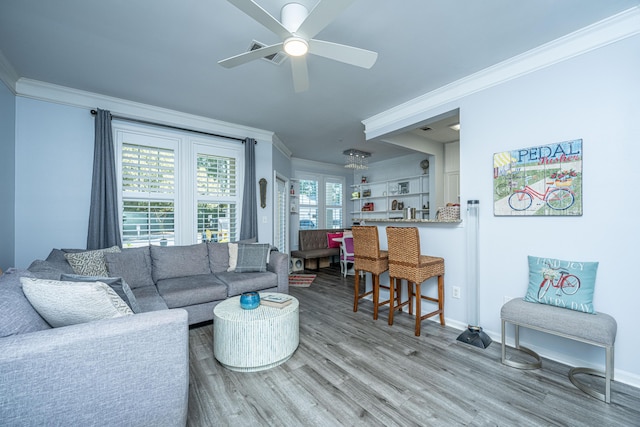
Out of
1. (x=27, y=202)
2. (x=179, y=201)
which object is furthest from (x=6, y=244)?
(x=179, y=201)

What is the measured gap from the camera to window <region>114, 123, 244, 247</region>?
3.55 metres

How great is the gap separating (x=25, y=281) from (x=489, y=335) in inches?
138

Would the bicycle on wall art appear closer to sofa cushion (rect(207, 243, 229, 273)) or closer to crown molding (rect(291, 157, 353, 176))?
sofa cushion (rect(207, 243, 229, 273))

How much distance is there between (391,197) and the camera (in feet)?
22.2

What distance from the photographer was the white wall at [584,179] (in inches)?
78.0

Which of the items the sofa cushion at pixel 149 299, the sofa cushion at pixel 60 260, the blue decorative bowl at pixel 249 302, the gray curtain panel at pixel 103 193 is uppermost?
the gray curtain panel at pixel 103 193

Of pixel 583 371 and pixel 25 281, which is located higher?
pixel 25 281

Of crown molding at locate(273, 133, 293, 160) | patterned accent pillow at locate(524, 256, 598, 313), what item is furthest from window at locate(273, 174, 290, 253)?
patterned accent pillow at locate(524, 256, 598, 313)

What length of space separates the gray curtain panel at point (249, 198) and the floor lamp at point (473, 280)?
3096 mm

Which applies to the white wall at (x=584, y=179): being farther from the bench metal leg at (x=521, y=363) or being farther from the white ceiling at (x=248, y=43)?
the white ceiling at (x=248, y=43)

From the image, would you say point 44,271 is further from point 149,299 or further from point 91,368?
point 91,368

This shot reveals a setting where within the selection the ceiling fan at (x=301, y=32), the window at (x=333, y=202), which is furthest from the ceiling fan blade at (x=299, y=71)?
the window at (x=333, y=202)

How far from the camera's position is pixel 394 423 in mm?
1570

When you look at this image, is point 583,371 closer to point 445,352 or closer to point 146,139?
point 445,352
